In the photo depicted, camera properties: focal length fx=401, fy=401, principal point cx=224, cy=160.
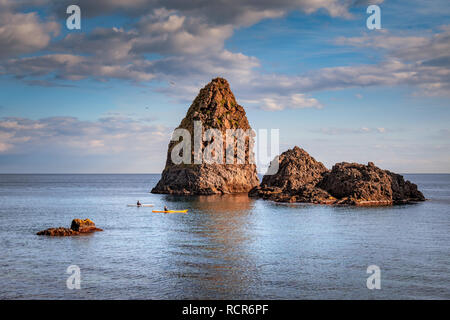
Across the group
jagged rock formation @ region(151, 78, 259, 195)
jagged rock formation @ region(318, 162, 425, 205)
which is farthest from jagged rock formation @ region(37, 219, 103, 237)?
jagged rock formation @ region(151, 78, 259, 195)

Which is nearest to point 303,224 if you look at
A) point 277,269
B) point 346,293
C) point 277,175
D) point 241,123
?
point 277,269

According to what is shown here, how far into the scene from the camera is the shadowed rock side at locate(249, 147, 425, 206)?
318ft

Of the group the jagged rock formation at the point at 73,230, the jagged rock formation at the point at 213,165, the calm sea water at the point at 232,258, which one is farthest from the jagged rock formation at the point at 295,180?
the jagged rock formation at the point at 73,230

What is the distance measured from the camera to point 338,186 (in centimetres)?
9994

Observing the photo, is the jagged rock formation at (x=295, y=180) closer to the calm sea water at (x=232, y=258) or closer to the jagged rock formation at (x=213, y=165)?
the jagged rock formation at (x=213, y=165)

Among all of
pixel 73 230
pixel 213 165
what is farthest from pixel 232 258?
pixel 213 165

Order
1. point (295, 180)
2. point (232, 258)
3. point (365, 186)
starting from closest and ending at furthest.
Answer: point (232, 258)
point (365, 186)
point (295, 180)

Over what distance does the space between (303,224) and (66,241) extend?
3464cm

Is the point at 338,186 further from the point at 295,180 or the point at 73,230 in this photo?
the point at 73,230

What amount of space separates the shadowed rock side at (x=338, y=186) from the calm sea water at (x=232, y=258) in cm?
2796

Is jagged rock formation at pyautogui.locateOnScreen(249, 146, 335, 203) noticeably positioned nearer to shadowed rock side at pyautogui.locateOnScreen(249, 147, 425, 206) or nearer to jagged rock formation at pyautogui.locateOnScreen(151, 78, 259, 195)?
shadowed rock side at pyautogui.locateOnScreen(249, 147, 425, 206)

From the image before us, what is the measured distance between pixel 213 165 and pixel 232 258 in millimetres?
97801
